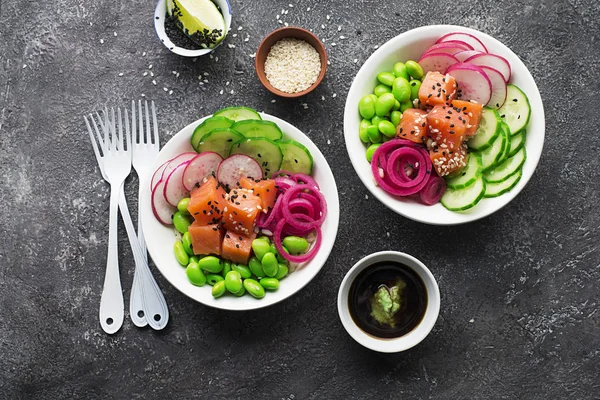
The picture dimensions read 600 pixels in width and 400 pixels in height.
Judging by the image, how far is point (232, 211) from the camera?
8.01 feet

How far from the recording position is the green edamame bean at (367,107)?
259cm

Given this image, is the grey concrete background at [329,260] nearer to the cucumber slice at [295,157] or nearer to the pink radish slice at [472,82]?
the cucumber slice at [295,157]

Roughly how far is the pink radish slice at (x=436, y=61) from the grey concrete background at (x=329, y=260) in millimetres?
386

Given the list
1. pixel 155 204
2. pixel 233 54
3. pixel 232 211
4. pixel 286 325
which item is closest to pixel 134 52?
pixel 233 54

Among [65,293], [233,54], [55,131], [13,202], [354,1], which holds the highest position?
[354,1]

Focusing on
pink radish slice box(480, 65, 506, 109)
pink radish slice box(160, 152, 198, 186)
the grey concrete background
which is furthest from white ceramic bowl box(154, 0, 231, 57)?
pink radish slice box(480, 65, 506, 109)

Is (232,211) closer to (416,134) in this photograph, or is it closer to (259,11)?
(416,134)

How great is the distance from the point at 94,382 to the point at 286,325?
0.95m

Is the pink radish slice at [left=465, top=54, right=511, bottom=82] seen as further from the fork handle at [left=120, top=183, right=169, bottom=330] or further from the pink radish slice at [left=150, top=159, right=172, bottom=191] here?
the fork handle at [left=120, top=183, right=169, bottom=330]

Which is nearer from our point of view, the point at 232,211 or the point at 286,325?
the point at 232,211

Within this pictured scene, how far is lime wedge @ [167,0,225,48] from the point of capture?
2.81 m

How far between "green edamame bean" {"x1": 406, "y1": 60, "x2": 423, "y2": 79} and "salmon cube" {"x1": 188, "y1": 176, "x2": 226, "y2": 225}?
3.13 feet

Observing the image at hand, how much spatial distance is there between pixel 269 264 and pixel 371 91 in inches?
34.6

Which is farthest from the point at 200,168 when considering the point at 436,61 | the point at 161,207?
the point at 436,61
